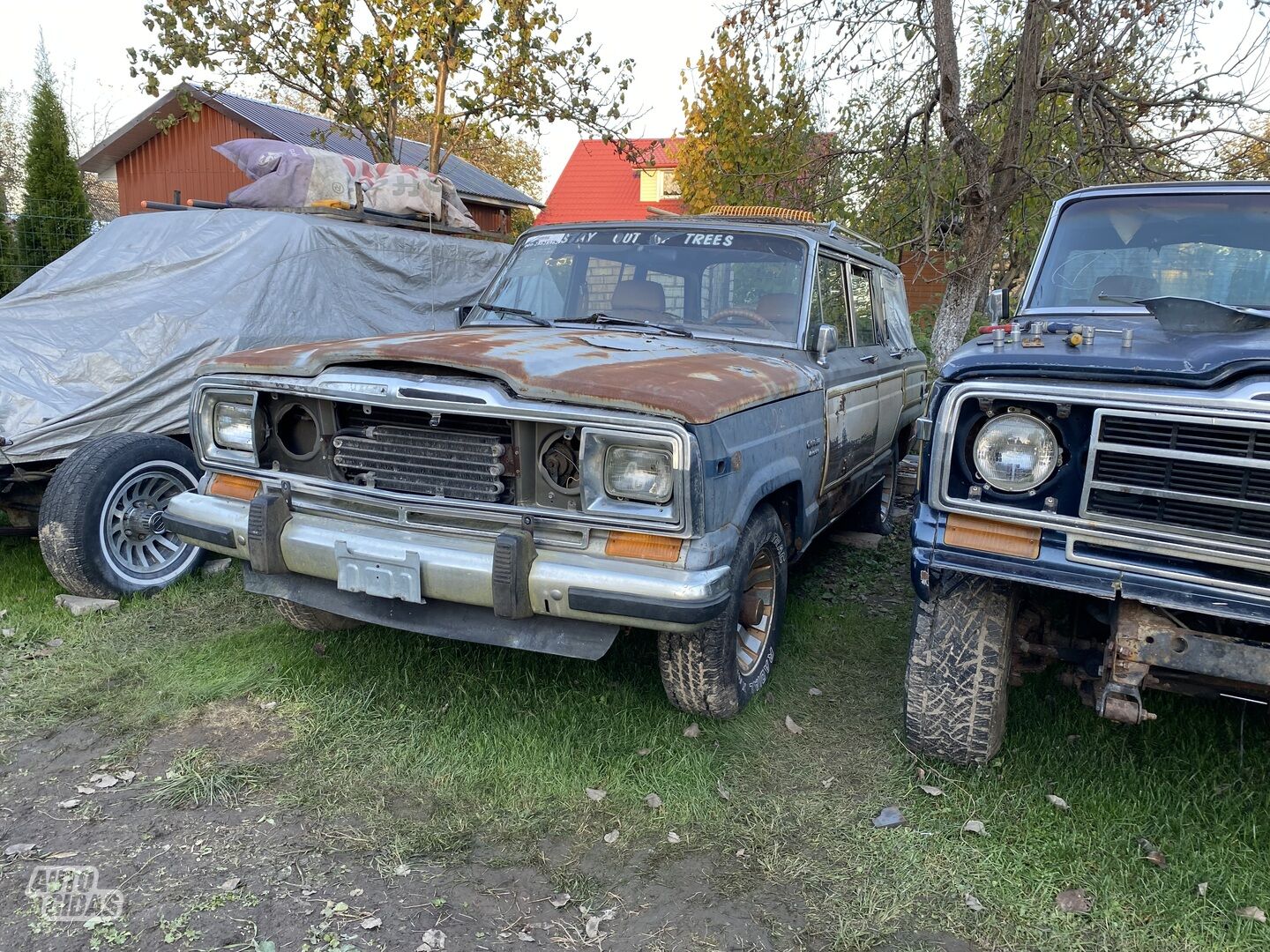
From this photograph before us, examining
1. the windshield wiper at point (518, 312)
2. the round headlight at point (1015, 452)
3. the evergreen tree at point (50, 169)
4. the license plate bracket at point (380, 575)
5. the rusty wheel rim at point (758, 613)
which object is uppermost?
the evergreen tree at point (50, 169)

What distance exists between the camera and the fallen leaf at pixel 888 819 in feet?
9.30

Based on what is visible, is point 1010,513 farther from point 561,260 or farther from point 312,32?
point 312,32

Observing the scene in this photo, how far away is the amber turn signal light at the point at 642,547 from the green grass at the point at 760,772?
900 millimetres

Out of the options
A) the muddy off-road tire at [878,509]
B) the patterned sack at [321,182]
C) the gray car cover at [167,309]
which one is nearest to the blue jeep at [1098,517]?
the muddy off-road tire at [878,509]

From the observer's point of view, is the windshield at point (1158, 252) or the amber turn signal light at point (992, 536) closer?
the amber turn signal light at point (992, 536)

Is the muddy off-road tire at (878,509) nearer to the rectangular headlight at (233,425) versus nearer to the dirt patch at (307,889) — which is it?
the dirt patch at (307,889)

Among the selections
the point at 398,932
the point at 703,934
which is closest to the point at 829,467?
the point at 703,934

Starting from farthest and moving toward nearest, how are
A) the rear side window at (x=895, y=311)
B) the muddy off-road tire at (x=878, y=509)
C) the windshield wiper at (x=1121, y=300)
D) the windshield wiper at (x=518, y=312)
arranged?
the muddy off-road tire at (x=878, y=509) < the rear side window at (x=895, y=311) < the windshield wiper at (x=518, y=312) < the windshield wiper at (x=1121, y=300)

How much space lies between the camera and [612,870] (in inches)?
103

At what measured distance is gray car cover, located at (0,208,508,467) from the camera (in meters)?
4.58

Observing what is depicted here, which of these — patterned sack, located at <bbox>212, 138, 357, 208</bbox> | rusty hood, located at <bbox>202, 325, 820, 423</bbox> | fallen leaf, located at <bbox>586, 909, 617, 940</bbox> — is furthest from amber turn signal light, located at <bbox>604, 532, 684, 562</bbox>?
patterned sack, located at <bbox>212, 138, 357, 208</bbox>

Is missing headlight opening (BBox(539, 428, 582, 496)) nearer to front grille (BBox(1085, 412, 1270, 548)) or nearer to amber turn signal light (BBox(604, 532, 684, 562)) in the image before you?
amber turn signal light (BBox(604, 532, 684, 562))

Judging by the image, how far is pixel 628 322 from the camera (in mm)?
4012

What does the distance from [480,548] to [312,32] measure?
9.25 m
